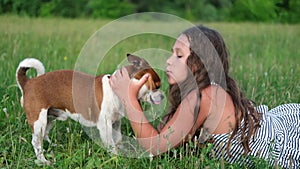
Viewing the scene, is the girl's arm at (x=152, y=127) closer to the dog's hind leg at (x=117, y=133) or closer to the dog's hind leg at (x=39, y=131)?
the dog's hind leg at (x=117, y=133)

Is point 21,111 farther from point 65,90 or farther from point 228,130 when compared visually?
point 228,130

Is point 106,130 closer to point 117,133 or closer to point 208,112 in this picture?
point 117,133

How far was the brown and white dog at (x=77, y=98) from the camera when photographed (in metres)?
3.39

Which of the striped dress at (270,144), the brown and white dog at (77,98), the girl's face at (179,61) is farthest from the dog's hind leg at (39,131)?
the striped dress at (270,144)

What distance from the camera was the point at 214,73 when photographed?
10.8 ft

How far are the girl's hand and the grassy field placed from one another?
1.22 ft

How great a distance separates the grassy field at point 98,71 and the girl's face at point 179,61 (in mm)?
502

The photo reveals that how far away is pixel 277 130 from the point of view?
11.3 ft

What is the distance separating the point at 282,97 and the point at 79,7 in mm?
20406

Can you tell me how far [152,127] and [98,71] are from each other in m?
2.79

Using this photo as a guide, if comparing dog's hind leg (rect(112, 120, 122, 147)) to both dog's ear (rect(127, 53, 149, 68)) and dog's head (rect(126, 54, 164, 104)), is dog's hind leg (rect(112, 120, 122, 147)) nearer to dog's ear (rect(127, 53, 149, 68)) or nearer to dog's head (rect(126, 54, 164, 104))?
dog's head (rect(126, 54, 164, 104))

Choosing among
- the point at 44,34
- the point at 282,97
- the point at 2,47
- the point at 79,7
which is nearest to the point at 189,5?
the point at 79,7

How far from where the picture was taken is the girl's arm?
3127 millimetres

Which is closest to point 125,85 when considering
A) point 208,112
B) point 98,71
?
point 208,112
